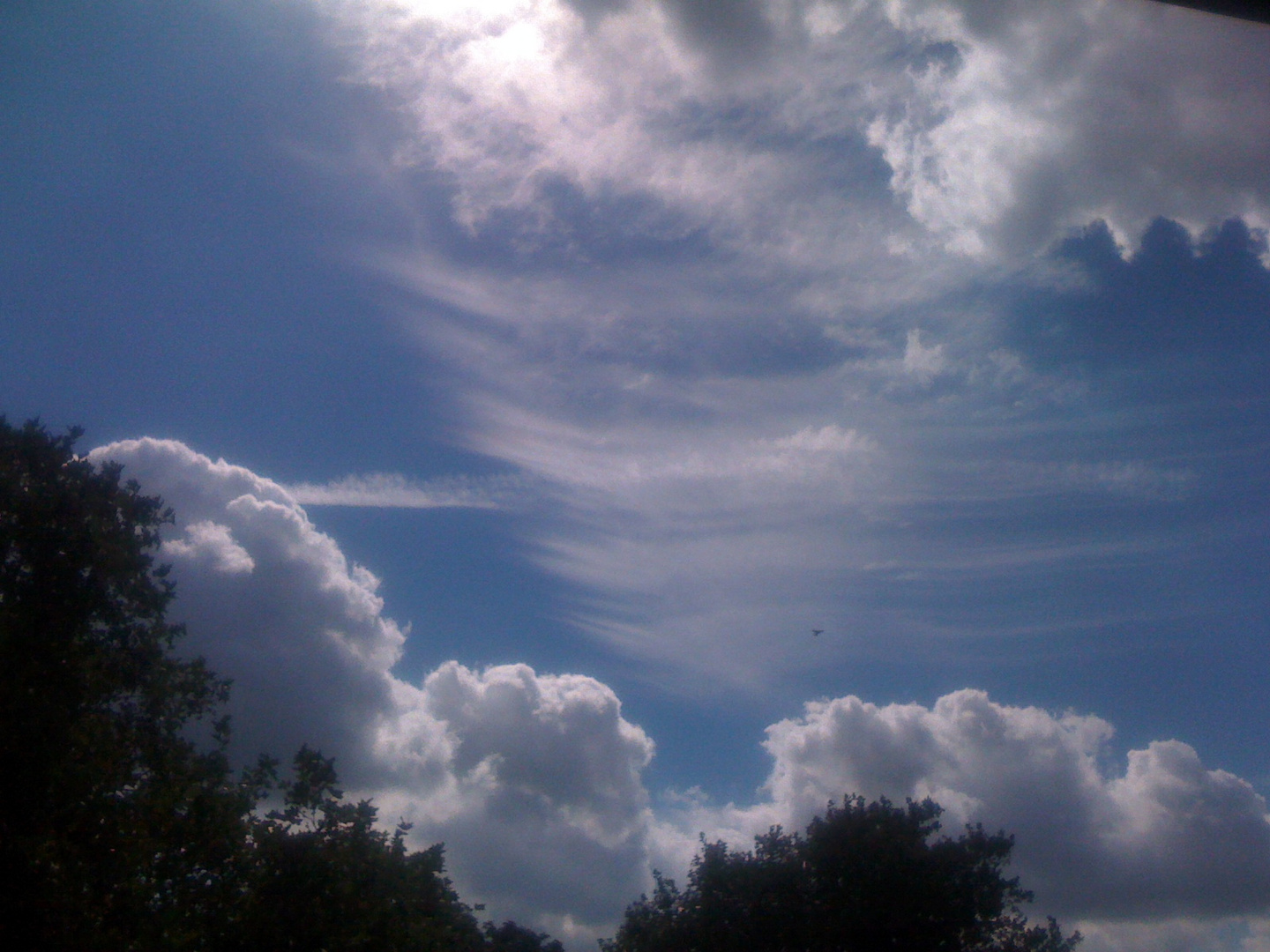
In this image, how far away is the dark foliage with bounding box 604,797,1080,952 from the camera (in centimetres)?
3181

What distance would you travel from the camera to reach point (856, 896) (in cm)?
3234

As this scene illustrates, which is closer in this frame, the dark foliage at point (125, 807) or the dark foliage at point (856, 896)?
the dark foliage at point (125, 807)

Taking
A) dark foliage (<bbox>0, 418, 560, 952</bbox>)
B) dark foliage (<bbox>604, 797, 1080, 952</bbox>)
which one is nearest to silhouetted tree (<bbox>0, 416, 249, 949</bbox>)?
dark foliage (<bbox>0, 418, 560, 952</bbox>)

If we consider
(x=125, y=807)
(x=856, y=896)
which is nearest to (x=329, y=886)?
(x=125, y=807)

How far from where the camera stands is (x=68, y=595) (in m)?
19.2

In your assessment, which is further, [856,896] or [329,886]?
[856,896]

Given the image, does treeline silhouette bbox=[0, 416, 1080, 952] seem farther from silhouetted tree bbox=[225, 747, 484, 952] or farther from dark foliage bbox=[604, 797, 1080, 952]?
dark foliage bbox=[604, 797, 1080, 952]

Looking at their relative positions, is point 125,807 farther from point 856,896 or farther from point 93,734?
point 856,896

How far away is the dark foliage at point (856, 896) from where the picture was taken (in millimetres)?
31812

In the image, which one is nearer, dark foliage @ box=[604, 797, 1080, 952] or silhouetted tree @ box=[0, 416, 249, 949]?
silhouetted tree @ box=[0, 416, 249, 949]

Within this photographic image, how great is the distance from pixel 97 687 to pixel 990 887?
33.3 m

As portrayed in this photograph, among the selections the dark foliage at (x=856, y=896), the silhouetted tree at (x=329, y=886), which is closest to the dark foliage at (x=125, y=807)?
the silhouetted tree at (x=329, y=886)

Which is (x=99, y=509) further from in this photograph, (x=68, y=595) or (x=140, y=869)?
(x=140, y=869)

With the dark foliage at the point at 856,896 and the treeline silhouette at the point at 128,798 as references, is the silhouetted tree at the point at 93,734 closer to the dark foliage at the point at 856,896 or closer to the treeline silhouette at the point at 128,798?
the treeline silhouette at the point at 128,798
